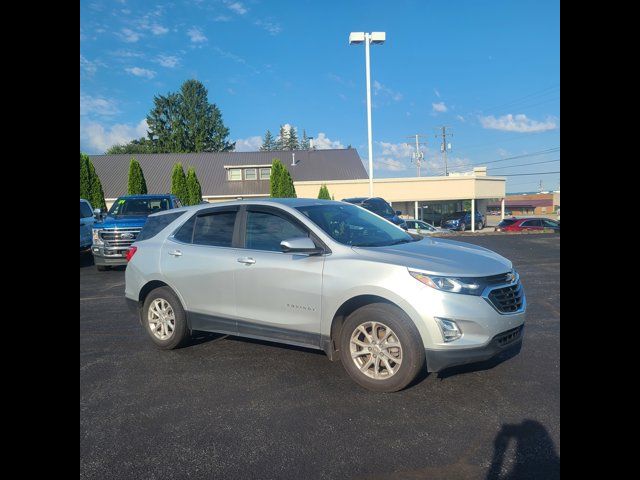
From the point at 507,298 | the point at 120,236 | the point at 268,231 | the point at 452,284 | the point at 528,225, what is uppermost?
the point at 268,231

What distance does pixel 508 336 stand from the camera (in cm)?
404

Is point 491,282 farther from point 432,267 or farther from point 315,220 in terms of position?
point 315,220

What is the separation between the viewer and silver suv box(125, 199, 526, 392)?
3.89 meters

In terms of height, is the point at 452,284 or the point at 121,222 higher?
the point at 121,222

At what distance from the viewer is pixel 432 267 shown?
4.00m

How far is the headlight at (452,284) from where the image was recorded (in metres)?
3.88

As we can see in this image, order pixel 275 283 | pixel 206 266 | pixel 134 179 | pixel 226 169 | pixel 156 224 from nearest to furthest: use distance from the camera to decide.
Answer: pixel 275 283
pixel 206 266
pixel 156 224
pixel 134 179
pixel 226 169

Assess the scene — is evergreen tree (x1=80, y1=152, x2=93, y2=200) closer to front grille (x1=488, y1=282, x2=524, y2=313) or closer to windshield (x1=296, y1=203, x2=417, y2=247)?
windshield (x1=296, y1=203, x2=417, y2=247)

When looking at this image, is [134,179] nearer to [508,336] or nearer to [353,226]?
[353,226]

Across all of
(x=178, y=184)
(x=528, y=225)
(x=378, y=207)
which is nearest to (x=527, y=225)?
(x=528, y=225)

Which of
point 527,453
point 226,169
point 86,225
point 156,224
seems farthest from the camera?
point 226,169

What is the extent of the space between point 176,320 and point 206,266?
788 mm
